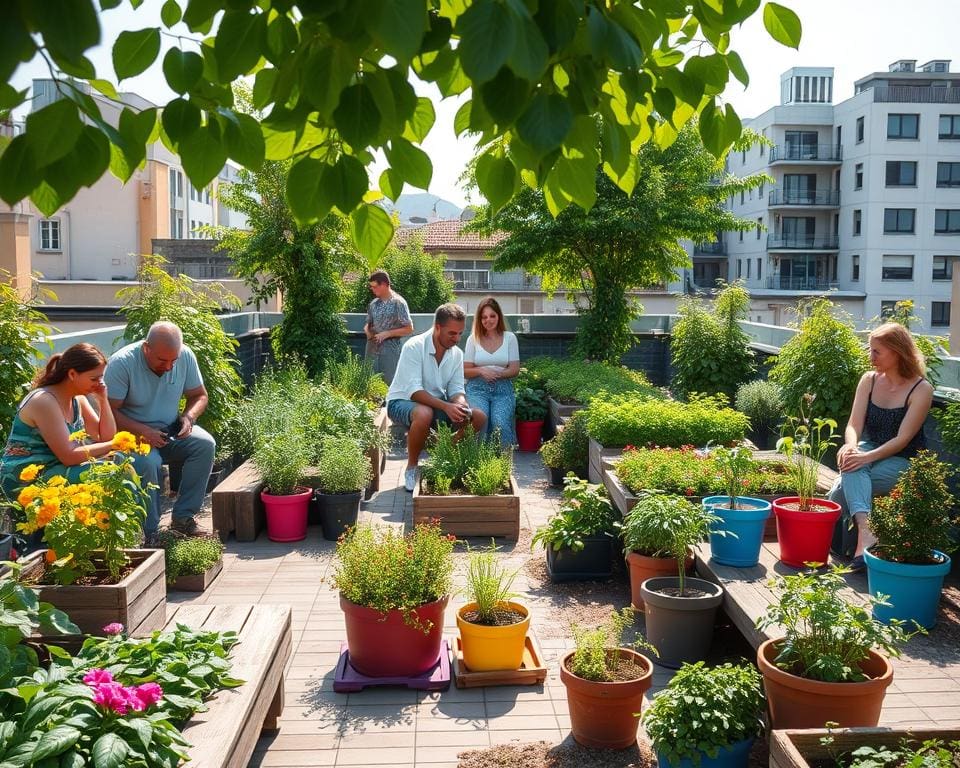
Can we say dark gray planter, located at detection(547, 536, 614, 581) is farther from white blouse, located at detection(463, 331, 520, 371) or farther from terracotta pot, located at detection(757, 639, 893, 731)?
white blouse, located at detection(463, 331, 520, 371)

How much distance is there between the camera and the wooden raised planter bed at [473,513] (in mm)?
6715

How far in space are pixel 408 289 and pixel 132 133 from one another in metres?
22.9

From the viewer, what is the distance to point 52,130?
1298 millimetres

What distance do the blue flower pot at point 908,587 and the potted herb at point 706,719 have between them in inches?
51.0

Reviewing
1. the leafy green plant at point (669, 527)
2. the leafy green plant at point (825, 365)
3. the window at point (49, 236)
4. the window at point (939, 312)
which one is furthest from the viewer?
the window at point (939, 312)

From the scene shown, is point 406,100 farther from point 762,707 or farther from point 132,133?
point 762,707

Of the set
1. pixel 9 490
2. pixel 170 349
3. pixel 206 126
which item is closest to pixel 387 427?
pixel 170 349

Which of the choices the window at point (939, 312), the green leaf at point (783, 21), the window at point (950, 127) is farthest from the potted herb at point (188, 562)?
the window at point (950, 127)

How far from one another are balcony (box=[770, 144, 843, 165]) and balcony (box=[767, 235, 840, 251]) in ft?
13.1

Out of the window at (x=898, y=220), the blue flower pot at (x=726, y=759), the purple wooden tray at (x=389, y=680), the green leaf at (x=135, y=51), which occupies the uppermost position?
the window at (x=898, y=220)

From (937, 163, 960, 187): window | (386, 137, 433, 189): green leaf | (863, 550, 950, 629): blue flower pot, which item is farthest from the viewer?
(937, 163, 960, 187): window

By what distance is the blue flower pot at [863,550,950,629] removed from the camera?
4.44 metres

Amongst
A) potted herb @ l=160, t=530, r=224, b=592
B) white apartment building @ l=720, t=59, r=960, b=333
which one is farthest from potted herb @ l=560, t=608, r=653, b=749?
white apartment building @ l=720, t=59, r=960, b=333

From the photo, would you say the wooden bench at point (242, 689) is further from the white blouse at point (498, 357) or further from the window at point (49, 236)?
the window at point (49, 236)
